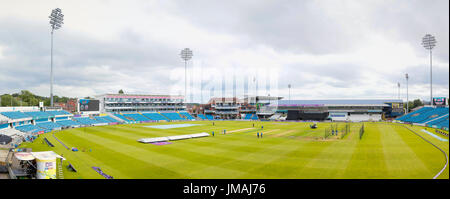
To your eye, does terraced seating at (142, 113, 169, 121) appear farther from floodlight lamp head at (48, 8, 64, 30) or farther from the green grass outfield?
the green grass outfield

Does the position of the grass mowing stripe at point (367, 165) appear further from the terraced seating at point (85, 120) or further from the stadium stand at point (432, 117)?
the terraced seating at point (85, 120)

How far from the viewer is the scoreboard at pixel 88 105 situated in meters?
68.1

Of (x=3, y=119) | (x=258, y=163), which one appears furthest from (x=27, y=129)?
(x=258, y=163)

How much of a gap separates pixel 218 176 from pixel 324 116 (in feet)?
261

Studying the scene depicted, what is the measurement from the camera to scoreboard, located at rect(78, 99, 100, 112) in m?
68.1

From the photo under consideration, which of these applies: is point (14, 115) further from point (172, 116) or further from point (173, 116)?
point (173, 116)

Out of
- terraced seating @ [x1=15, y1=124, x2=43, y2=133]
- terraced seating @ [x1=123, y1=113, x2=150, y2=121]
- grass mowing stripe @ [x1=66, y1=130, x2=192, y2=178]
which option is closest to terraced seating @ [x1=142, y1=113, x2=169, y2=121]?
terraced seating @ [x1=123, y1=113, x2=150, y2=121]

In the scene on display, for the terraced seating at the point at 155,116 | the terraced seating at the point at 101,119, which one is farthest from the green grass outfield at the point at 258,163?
the terraced seating at the point at 155,116

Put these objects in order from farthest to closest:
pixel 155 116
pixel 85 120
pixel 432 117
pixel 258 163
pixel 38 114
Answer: pixel 155 116
pixel 85 120
pixel 432 117
pixel 38 114
pixel 258 163

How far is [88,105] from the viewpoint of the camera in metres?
69.6

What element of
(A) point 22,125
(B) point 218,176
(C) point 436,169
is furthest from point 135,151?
(A) point 22,125

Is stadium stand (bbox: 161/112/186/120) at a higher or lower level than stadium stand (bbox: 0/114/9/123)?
lower
